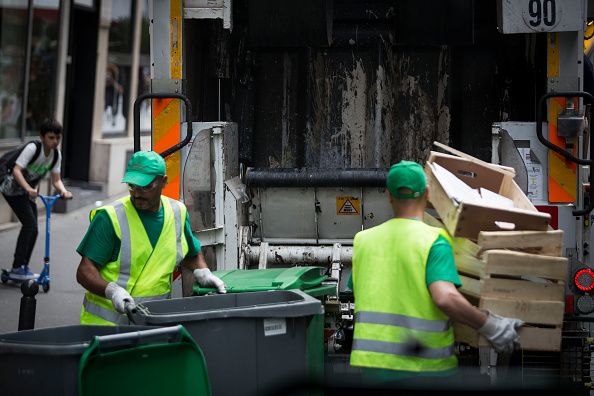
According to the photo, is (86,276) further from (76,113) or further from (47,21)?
(76,113)

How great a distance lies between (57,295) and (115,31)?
838 centimetres

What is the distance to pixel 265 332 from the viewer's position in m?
5.07

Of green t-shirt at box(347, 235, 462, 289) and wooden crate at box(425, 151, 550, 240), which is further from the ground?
wooden crate at box(425, 151, 550, 240)

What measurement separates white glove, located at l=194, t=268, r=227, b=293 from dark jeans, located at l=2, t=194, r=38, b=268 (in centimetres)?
524

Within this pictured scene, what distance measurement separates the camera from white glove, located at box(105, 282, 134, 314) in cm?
525

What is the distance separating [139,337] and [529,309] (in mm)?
1664

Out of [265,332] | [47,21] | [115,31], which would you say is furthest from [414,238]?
[115,31]

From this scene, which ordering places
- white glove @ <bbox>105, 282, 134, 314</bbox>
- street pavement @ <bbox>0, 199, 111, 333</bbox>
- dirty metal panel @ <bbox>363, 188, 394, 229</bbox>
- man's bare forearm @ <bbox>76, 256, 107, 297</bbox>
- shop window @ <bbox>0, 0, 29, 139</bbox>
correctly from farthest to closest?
shop window @ <bbox>0, 0, 29, 139</bbox> → street pavement @ <bbox>0, 199, 111, 333</bbox> → dirty metal panel @ <bbox>363, 188, 394, 229</bbox> → man's bare forearm @ <bbox>76, 256, 107, 297</bbox> → white glove @ <bbox>105, 282, 134, 314</bbox>

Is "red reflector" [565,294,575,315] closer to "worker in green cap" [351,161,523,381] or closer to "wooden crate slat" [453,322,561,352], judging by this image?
"wooden crate slat" [453,322,561,352]

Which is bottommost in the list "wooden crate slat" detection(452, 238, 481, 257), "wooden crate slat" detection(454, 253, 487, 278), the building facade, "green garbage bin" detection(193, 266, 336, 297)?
"green garbage bin" detection(193, 266, 336, 297)

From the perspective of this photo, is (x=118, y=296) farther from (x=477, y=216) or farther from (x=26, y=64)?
(x=26, y=64)

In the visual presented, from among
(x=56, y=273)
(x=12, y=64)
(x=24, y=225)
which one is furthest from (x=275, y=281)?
(x=12, y=64)

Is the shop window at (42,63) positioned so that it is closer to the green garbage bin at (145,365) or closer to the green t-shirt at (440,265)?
the green garbage bin at (145,365)

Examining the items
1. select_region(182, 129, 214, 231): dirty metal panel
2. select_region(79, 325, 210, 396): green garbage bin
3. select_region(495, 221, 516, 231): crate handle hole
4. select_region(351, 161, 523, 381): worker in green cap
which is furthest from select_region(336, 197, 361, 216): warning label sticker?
select_region(79, 325, 210, 396): green garbage bin
